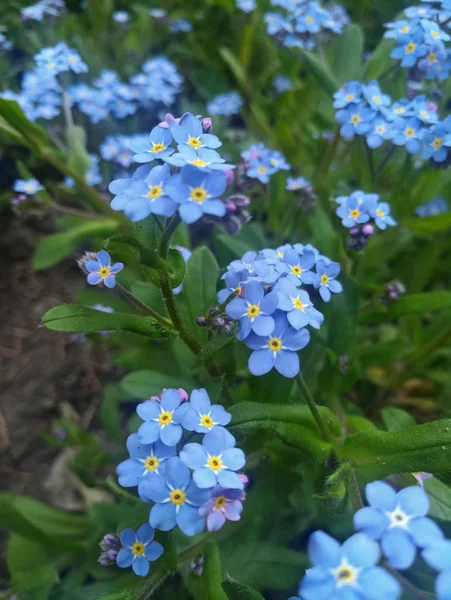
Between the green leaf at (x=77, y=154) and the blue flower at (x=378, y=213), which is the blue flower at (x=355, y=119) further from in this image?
the green leaf at (x=77, y=154)

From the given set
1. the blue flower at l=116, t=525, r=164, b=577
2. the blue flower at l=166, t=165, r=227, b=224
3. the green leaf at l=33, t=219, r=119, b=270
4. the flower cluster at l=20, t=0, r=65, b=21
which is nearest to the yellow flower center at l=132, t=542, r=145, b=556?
the blue flower at l=116, t=525, r=164, b=577

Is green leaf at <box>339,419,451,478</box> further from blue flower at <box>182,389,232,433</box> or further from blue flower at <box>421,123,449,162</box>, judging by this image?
blue flower at <box>421,123,449,162</box>

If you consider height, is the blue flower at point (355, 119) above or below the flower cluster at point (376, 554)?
above

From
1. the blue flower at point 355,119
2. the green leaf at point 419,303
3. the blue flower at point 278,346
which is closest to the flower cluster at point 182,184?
the blue flower at point 278,346

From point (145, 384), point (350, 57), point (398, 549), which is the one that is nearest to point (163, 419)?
point (398, 549)

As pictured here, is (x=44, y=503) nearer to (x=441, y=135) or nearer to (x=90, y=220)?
(x=90, y=220)

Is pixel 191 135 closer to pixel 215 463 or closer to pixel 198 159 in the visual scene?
pixel 198 159
